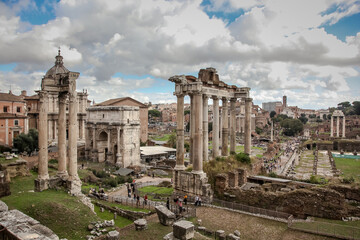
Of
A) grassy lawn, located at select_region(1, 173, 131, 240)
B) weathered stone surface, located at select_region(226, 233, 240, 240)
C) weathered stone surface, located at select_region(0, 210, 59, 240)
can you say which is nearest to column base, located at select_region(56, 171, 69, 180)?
grassy lawn, located at select_region(1, 173, 131, 240)

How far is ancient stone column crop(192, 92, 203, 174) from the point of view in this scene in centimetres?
1616

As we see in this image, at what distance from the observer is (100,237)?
33.0ft

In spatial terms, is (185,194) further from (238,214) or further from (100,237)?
(100,237)

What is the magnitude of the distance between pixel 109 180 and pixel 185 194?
11934 mm

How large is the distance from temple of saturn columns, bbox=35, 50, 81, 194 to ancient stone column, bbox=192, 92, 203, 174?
7227 mm

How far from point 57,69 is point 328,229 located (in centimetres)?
1704

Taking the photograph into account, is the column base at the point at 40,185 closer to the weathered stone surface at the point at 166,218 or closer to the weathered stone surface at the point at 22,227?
the weathered stone surface at the point at 22,227

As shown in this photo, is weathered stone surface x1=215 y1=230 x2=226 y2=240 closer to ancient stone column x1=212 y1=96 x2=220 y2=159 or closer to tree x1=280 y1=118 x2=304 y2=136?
ancient stone column x1=212 y1=96 x2=220 y2=159

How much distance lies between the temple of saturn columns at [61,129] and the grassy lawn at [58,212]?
1805 mm

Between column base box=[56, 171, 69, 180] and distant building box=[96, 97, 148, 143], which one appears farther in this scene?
distant building box=[96, 97, 148, 143]

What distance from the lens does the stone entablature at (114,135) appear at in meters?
37.6

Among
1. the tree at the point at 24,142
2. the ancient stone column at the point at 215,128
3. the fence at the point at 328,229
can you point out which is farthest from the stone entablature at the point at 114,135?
the fence at the point at 328,229

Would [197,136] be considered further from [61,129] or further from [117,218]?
[61,129]

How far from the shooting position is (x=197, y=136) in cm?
1642
